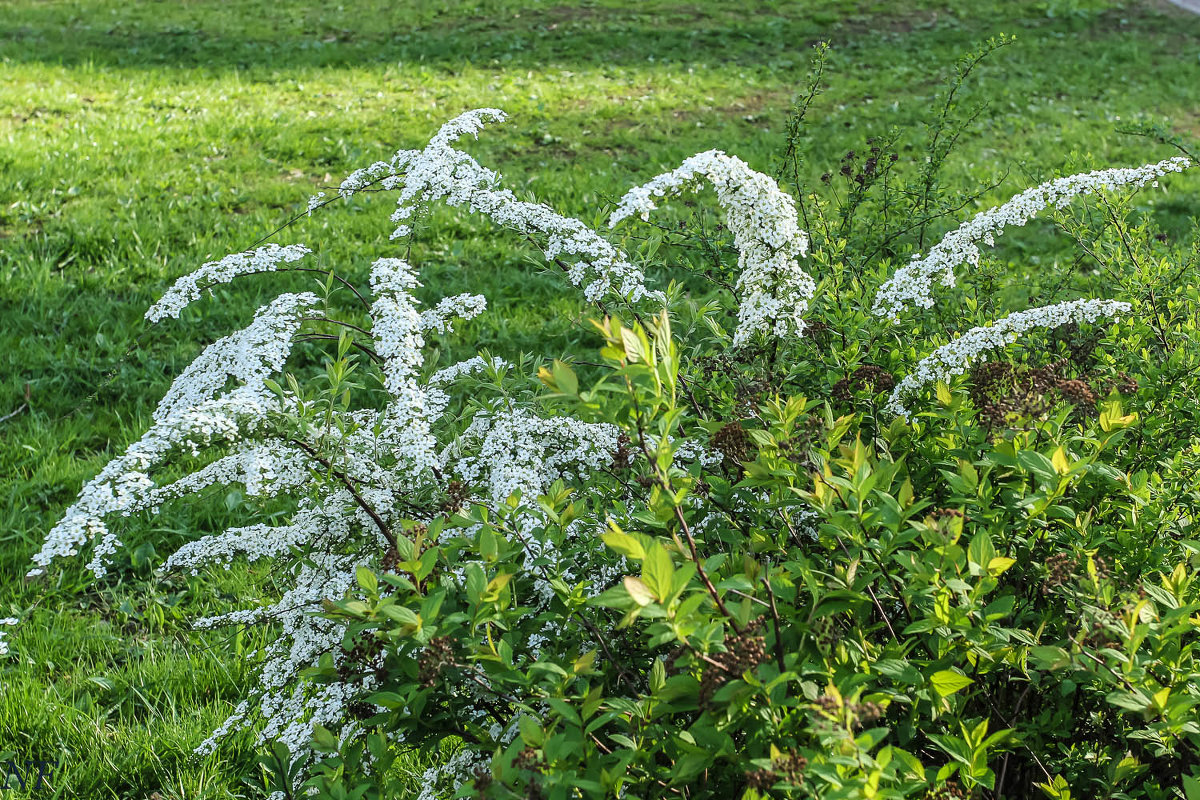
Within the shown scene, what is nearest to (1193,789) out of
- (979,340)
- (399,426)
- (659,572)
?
(659,572)

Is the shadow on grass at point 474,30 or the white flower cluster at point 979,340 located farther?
the shadow on grass at point 474,30

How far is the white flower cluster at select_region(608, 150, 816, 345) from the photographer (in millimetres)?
2172

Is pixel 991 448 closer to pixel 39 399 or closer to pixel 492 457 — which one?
pixel 492 457

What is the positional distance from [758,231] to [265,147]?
21.3 ft

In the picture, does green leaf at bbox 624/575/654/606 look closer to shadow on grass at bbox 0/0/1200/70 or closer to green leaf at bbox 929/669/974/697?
green leaf at bbox 929/669/974/697

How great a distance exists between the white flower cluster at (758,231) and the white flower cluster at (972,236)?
0.25 meters

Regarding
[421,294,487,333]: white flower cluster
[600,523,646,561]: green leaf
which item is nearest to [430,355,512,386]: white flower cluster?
[421,294,487,333]: white flower cluster

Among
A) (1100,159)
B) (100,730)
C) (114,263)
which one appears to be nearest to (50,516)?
(100,730)

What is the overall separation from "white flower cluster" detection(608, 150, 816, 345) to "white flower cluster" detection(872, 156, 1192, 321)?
9.7 inches

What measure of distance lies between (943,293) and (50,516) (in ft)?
11.7

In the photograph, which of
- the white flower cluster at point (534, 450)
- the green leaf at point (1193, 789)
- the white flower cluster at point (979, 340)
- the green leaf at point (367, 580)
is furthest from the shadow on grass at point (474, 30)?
the green leaf at point (1193, 789)

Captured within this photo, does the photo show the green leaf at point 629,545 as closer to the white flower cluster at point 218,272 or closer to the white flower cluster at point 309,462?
the white flower cluster at point 309,462

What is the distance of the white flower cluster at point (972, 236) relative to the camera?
7.65ft

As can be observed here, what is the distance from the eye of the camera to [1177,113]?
9.38m
